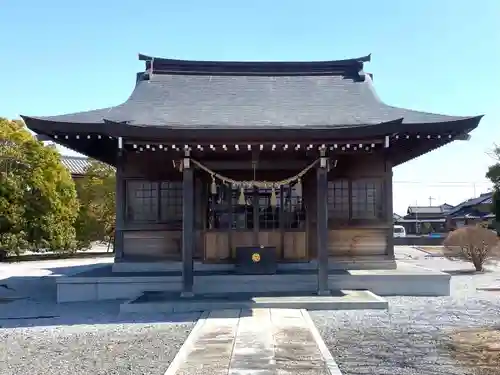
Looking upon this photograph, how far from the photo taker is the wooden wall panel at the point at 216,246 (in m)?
11.7

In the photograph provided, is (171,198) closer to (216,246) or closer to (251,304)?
(216,246)

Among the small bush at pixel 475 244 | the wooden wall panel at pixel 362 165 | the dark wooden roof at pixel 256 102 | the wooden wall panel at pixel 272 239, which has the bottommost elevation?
the small bush at pixel 475 244

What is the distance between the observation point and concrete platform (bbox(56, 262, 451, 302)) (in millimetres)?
10406

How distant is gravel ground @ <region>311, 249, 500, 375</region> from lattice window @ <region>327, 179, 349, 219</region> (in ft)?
8.32

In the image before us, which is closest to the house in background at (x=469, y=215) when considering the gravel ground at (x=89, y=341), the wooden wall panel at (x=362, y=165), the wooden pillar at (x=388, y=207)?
the wooden pillar at (x=388, y=207)

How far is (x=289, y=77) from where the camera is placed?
47.9ft

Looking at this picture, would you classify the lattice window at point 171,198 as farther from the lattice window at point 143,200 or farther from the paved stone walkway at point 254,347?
the paved stone walkway at point 254,347

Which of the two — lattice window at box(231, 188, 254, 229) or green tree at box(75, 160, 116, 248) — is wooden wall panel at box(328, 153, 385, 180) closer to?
lattice window at box(231, 188, 254, 229)

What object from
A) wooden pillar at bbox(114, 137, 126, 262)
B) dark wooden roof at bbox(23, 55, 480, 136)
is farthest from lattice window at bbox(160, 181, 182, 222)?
dark wooden roof at bbox(23, 55, 480, 136)

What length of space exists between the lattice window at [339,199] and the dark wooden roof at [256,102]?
1675 millimetres

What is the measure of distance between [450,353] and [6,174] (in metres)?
19.5

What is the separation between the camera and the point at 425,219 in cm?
6956

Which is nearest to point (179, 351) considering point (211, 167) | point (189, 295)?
point (189, 295)

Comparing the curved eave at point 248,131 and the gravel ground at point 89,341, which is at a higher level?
the curved eave at point 248,131
